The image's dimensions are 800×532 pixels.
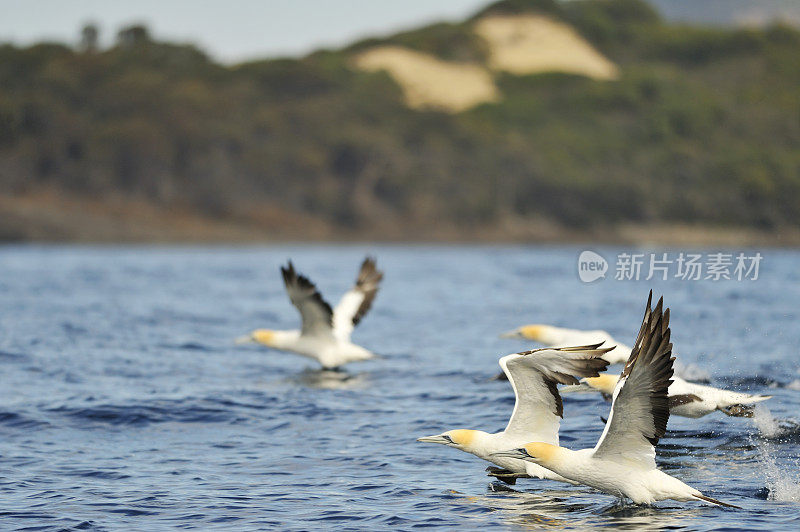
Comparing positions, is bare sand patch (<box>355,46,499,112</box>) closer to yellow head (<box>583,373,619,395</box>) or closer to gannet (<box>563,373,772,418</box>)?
yellow head (<box>583,373,619,395</box>)

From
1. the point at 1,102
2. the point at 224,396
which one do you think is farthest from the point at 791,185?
the point at 224,396

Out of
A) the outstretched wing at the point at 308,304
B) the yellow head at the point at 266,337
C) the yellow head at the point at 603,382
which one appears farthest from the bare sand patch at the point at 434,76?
the yellow head at the point at 603,382

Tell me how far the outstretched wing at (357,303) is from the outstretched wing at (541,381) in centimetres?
790

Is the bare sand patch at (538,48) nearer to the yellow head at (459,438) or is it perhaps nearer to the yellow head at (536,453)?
the yellow head at (459,438)

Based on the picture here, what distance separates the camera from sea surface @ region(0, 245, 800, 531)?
10367 mm

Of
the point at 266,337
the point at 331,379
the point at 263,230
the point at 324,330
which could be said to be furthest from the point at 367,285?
the point at 263,230

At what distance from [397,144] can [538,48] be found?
3548 cm

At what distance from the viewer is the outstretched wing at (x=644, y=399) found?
9.36 m

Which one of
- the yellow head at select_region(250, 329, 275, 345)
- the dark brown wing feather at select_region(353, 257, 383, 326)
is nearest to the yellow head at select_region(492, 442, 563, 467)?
the yellow head at select_region(250, 329, 275, 345)

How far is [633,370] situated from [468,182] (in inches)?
3244

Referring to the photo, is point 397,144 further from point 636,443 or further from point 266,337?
point 636,443

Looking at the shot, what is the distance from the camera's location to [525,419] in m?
11.4

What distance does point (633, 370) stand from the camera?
30.8 ft

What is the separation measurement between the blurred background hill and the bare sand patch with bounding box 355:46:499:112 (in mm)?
278
